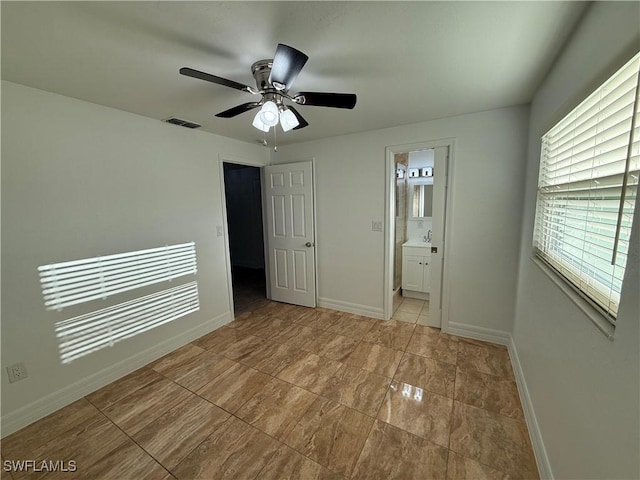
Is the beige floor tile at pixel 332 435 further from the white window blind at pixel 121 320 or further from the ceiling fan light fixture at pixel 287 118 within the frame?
the ceiling fan light fixture at pixel 287 118

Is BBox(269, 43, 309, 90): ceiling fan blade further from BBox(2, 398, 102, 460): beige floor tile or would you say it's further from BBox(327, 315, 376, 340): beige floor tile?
BBox(2, 398, 102, 460): beige floor tile

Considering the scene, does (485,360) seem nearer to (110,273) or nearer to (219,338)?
(219,338)

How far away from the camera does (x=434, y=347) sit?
2549 mm

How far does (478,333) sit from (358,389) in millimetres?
1556

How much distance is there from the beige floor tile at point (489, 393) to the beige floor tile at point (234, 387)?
62.7 inches

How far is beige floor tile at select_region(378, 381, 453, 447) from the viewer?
5.32 ft

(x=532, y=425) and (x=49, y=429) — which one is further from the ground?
(x=532, y=425)

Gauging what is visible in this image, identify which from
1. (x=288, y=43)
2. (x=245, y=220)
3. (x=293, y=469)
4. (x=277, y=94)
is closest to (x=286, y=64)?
(x=288, y=43)

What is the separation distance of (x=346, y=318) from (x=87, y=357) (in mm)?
2556

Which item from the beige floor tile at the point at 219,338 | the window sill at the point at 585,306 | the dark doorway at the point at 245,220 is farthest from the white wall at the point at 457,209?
the dark doorway at the point at 245,220

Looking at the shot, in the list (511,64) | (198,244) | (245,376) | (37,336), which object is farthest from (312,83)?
(37,336)

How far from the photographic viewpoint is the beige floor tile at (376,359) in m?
2.24

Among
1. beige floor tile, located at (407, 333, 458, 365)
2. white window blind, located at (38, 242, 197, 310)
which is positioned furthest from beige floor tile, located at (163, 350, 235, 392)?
beige floor tile, located at (407, 333, 458, 365)

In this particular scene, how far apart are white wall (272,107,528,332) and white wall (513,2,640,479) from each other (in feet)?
1.92
